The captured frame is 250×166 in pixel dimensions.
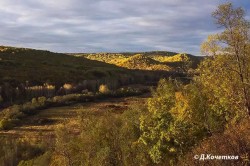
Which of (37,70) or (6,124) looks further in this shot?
(37,70)

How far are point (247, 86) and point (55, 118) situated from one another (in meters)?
49.9

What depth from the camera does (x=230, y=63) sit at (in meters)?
30.3

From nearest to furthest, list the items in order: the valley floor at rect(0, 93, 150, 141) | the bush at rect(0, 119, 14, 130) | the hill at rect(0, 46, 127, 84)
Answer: the valley floor at rect(0, 93, 150, 141)
the bush at rect(0, 119, 14, 130)
the hill at rect(0, 46, 127, 84)

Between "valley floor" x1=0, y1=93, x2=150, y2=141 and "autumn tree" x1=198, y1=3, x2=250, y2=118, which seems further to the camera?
"valley floor" x1=0, y1=93, x2=150, y2=141

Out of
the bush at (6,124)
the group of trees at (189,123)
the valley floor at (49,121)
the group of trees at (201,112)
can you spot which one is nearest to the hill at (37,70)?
the valley floor at (49,121)

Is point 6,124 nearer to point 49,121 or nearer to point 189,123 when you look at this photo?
point 49,121

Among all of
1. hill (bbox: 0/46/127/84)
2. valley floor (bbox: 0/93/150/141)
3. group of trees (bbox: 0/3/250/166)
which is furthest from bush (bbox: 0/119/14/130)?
hill (bbox: 0/46/127/84)

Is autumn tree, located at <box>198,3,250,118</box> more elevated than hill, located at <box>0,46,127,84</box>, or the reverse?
autumn tree, located at <box>198,3,250,118</box>

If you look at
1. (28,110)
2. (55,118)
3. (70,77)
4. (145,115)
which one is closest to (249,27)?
(145,115)

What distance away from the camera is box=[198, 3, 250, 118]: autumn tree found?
30016 millimetres

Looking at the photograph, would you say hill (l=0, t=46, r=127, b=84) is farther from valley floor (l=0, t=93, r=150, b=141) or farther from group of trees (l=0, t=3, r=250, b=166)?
group of trees (l=0, t=3, r=250, b=166)

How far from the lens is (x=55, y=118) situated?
74875 mm

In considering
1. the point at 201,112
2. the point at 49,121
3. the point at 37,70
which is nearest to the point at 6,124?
the point at 49,121

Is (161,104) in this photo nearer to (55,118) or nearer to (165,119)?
(165,119)
